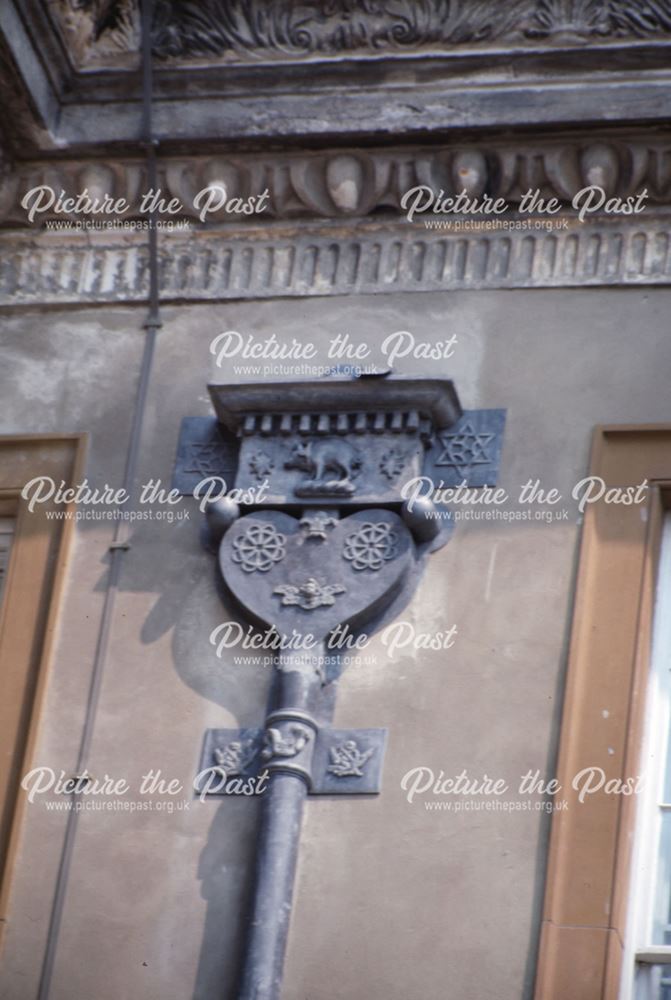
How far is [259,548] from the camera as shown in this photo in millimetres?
8227

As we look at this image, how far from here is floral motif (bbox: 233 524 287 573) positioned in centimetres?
820

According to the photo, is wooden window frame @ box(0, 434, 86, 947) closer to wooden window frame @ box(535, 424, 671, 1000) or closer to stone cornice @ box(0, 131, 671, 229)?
stone cornice @ box(0, 131, 671, 229)

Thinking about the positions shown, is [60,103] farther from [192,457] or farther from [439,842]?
[439,842]

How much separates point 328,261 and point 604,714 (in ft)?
6.15

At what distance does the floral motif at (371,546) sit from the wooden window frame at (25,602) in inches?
35.8

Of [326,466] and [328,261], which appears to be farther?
[328,261]

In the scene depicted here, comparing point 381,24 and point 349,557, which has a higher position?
point 381,24

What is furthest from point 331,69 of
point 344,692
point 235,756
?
point 235,756

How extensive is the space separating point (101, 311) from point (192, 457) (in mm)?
698


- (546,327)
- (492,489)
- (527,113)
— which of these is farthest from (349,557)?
(527,113)

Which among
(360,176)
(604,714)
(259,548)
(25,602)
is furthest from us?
(360,176)

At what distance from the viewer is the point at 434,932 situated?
7.57m

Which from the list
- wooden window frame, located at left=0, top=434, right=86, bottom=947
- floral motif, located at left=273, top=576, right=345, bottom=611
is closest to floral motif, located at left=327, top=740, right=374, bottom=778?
floral motif, located at left=273, top=576, right=345, bottom=611

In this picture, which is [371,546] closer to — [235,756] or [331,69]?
[235,756]
